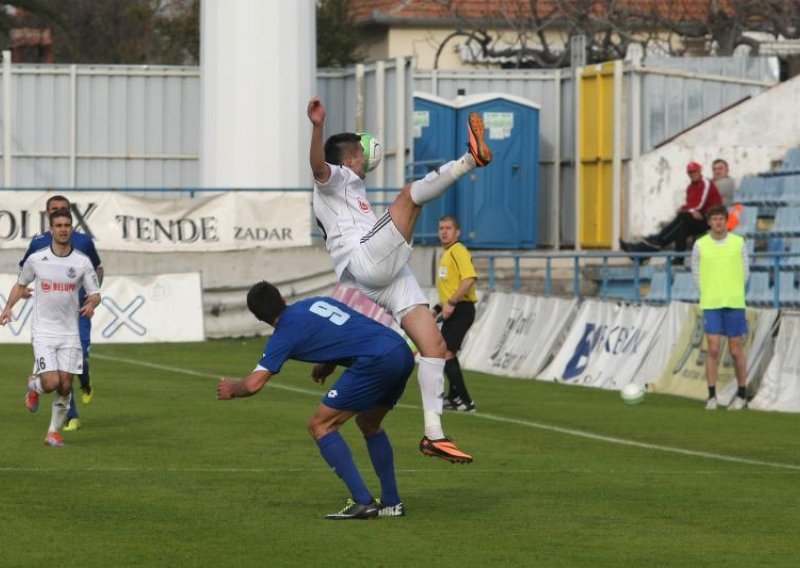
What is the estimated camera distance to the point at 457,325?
65.1 ft

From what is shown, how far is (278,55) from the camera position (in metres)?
36.5

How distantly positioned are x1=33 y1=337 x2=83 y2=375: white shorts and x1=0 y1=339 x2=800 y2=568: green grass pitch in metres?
0.65

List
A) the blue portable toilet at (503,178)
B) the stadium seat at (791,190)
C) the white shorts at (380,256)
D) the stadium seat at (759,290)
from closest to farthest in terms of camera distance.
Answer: the white shorts at (380,256) < the stadium seat at (759,290) < the stadium seat at (791,190) < the blue portable toilet at (503,178)

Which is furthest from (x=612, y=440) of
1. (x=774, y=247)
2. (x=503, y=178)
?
(x=503, y=178)

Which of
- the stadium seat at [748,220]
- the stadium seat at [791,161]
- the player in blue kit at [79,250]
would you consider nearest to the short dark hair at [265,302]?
the player in blue kit at [79,250]

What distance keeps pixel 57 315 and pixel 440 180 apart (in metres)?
5.49

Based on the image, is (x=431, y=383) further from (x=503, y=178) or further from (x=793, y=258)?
(x=503, y=178)

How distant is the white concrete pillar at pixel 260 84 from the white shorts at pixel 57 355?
823 inches

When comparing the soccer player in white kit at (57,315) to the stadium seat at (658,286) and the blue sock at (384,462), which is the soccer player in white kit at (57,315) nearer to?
the blue sock at (384,462)

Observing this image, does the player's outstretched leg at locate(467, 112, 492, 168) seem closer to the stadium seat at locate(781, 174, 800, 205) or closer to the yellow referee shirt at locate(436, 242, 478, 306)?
the yellow referee shirt at locate(436, 242, 478, 306)

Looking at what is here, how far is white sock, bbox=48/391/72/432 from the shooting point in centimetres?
1578

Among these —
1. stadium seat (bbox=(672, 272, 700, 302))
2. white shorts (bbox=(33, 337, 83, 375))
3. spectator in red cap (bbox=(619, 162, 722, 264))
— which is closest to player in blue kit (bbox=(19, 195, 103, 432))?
white shorts (bbox=(33, 337, 83, 375))

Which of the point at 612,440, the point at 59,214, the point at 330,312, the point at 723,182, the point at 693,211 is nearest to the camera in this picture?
the point at 330,312

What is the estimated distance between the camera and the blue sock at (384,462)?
11406 mm
